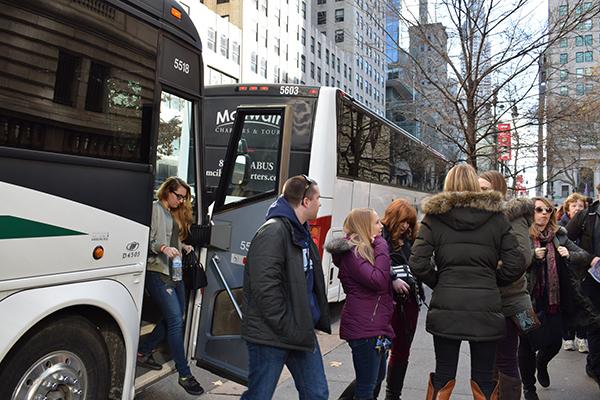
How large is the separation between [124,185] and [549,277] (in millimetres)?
3491

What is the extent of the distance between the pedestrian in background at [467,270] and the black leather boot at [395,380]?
79 centimetres

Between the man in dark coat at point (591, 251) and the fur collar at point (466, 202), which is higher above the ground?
the fur collar at point (466, 202)

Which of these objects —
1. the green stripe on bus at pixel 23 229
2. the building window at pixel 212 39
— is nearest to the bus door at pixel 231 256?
the green stripe on bus at pixel 23 229

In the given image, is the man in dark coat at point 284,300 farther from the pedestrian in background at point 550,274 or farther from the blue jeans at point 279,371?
the pedestrian in background at point 550,274

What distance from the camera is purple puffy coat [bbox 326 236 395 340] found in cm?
361

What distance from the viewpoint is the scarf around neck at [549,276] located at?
14.3ft

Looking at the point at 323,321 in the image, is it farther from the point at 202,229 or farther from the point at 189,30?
the point at 189,30

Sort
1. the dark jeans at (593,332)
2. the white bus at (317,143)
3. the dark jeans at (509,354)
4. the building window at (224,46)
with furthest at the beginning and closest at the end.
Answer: the building window at (224,46) < the white bus at (317,143) < the dark jeans at (593,332) < the dark jeans at (509,354)

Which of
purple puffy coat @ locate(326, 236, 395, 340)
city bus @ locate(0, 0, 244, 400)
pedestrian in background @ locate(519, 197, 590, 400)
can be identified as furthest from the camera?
pedestrian in background @ locate(519, 197, 590, 400)

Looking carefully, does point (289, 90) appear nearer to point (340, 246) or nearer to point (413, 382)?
point (413, 382)

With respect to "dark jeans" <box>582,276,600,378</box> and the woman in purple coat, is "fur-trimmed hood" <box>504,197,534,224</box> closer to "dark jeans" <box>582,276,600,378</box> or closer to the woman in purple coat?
the woman in purple coat

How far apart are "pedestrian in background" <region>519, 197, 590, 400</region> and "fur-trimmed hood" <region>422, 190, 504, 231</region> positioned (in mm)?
1236

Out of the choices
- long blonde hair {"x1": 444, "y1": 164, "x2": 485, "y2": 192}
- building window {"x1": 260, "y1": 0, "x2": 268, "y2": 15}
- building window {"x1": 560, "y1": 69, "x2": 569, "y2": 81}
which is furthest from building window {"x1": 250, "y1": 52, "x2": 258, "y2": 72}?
long blonde hair {"x1": 444, "y1": 164, "x2": 485, "y2": 192}

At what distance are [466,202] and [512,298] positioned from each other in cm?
85
